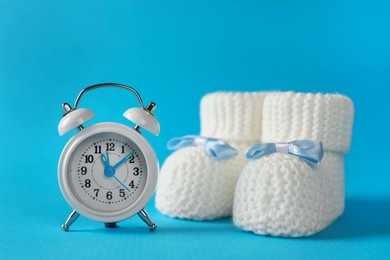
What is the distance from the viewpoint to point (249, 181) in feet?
6.58

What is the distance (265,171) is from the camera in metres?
1.98

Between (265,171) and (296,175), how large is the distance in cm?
9

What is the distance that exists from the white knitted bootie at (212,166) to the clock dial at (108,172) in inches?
9.0

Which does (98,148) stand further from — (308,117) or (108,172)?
(308,117)

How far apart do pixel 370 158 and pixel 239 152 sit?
993mm

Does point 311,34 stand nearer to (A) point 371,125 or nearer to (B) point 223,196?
(A) point 371,125

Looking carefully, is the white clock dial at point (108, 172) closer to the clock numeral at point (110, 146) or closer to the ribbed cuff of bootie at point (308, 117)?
the clock numeral at point (110, 146)

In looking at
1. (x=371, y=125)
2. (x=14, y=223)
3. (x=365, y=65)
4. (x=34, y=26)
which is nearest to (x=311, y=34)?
(x=365, y=65)

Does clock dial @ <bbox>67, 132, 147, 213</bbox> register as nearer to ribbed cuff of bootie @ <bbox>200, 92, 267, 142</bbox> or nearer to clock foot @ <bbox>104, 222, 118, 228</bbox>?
clock foot @ <bbox>104, 222, 118, 228</bbox>

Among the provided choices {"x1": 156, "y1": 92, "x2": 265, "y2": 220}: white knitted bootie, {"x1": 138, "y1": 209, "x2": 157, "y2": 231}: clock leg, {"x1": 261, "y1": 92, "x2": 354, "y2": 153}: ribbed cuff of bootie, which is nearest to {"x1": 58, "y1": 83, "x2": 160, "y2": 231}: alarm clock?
{"x1": 138, "y1": 209, "x2": 157, "y2": 231}: clock leg

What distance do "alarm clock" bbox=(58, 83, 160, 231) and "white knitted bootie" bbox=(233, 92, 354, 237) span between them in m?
0.30

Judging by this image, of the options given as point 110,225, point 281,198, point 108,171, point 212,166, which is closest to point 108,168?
point 108,171

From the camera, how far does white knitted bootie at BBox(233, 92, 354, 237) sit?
194cm

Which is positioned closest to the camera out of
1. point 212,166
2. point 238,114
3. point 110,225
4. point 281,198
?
point 281,198
